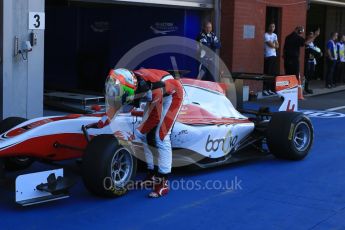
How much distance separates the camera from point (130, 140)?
5.93 m

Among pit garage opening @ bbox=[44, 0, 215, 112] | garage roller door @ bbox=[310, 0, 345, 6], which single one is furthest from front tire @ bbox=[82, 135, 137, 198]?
garage roller door @ bbox=[310, 0, 345, 6]

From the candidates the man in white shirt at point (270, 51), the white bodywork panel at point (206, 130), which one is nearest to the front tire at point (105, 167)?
the white bodywork panel at point (206, 130)

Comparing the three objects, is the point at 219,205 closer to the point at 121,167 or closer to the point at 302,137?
the point at 121,167

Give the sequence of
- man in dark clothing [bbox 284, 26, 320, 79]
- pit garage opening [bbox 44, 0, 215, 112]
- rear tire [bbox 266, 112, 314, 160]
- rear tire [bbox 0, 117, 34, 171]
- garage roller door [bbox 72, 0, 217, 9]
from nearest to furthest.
Result: rear tire [bbox 0, 117, 34, 171], rear tire [bbox 266, 112, 314, 160], garage roller door [bbox 72, 0, 217, 9], pit garage opening [bbox 44, 0, 215, 112], man in dark clothing [bbox 284, 26, 320, 79]

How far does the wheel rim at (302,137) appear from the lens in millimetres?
7242

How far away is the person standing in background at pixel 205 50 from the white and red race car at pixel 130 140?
5102mm

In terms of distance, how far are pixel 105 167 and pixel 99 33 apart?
1042cm

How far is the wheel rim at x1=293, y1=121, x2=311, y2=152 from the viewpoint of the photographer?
724 cm

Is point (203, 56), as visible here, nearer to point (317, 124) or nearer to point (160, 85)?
point (317, 124)

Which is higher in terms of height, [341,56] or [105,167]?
[341,56]

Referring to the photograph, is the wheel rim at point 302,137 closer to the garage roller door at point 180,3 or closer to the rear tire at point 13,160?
the rear tire at point 13,160

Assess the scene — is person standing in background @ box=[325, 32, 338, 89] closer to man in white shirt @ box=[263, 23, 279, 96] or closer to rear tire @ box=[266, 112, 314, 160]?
man in white shirt @ box=[263, 23, 279, 96]

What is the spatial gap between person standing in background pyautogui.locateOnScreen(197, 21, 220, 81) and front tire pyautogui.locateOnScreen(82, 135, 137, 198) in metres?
7.17

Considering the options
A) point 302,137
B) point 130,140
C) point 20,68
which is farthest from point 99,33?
point 130,140
